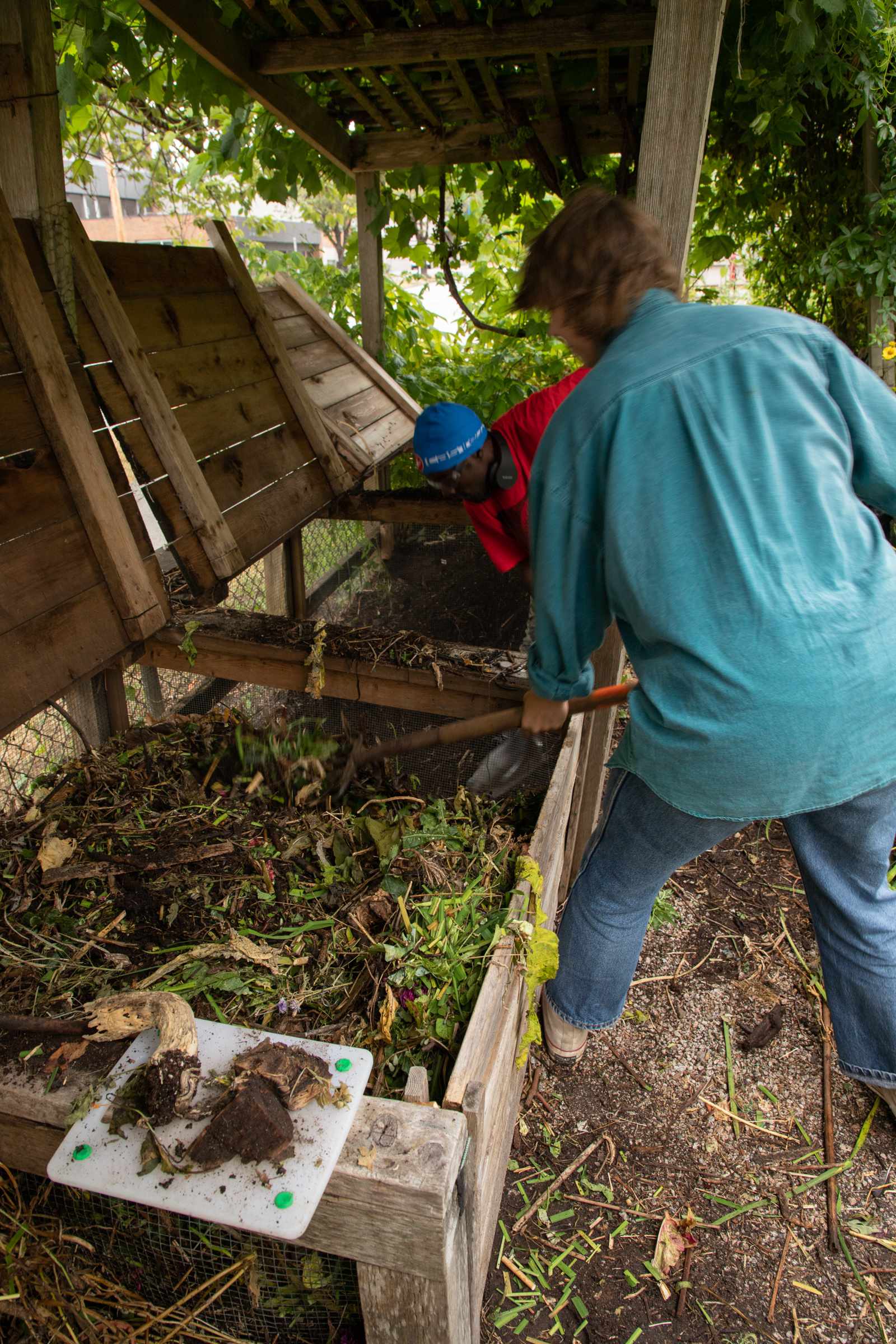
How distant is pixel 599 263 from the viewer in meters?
1.62

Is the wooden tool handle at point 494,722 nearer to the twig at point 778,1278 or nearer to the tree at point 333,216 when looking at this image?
the twig at point 778,1278

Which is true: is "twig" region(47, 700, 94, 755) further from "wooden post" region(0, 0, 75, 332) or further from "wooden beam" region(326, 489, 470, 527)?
"wooden beam" region(326, 489, 470, 527)

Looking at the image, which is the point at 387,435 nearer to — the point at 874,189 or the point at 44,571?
the point at 44,571

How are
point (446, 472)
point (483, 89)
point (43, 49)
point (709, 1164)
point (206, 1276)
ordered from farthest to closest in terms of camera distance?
1. point (483, 89)
2. point (446, 472)
3. point (709, 1164)
4. point (43, 49)
5. point (206, 1276)

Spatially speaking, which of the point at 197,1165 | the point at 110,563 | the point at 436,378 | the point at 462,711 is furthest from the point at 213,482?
the point at 436,378

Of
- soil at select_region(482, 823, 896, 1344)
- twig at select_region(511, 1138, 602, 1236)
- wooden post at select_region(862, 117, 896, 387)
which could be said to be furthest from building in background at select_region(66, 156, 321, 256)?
twig at select_region(511, 1138, 602, 1236)

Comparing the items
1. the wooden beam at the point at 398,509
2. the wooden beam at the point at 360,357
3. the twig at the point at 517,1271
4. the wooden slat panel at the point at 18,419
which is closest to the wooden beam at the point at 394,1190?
the twig at the point at 517,1271

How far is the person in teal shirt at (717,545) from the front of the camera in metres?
1.39

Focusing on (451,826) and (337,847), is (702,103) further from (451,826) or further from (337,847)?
(337,847)

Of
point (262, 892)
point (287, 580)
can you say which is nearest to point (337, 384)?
point (287, 580)

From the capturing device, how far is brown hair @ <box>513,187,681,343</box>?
162 centimetres

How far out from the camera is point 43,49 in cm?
188

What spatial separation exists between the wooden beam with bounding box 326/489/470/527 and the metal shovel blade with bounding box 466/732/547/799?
4.69ft

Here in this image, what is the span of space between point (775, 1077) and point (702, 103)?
8.92 feet
